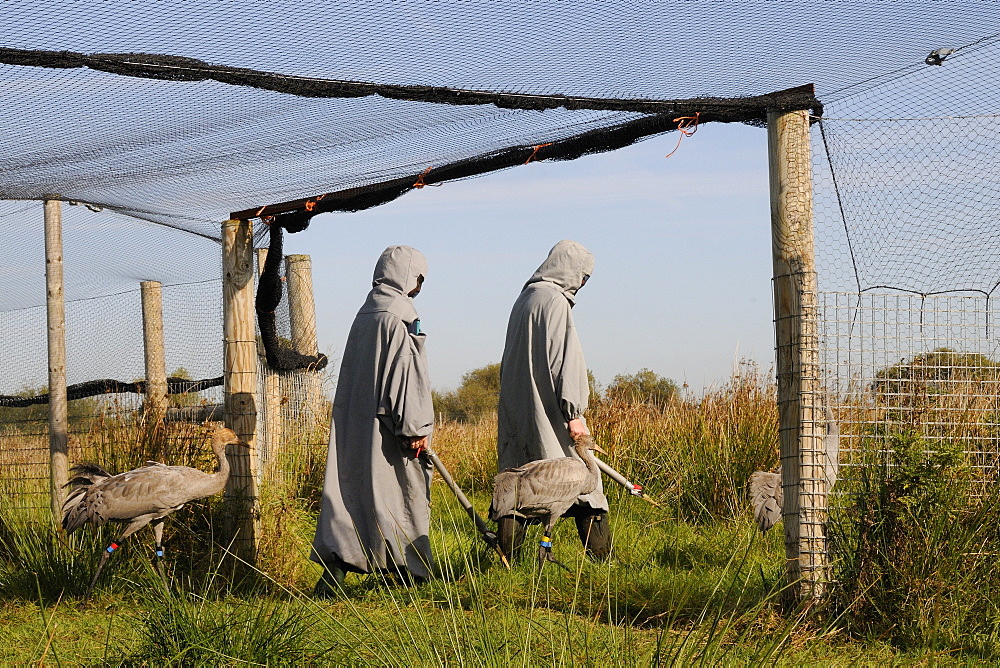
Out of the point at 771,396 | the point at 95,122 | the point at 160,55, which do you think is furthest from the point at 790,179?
the point at 771,396

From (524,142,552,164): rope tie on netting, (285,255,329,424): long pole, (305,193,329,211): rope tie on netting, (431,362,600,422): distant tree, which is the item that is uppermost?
(524,142,552,164): rope tie on netting

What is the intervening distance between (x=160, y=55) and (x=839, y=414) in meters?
3.62

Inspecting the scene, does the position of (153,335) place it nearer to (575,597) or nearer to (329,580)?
(329,580)

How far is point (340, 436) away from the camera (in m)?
6.69

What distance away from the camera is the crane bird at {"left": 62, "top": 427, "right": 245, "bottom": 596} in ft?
20.5

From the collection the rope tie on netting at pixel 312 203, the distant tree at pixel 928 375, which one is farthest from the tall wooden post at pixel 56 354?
the distant tree at pixel 928 375

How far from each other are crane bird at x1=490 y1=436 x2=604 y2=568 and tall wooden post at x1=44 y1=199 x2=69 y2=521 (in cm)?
336

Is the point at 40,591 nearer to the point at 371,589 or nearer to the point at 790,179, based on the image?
the point at 371,589

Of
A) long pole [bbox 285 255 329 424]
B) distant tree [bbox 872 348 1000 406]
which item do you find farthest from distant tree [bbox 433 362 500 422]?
distant tree [bbox 872 348 1000 406]

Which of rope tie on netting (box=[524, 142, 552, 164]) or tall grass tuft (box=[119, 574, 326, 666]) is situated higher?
rope tie on netting (box=[524, 142, 552, 164])

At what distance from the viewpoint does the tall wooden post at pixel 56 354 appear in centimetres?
759

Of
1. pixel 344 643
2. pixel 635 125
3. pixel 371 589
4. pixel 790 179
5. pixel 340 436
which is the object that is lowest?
pixel 371 589

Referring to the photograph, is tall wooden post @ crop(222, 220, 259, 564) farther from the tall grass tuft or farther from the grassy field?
the tall grass tuft

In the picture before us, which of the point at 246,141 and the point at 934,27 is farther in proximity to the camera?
the point at 246,141
